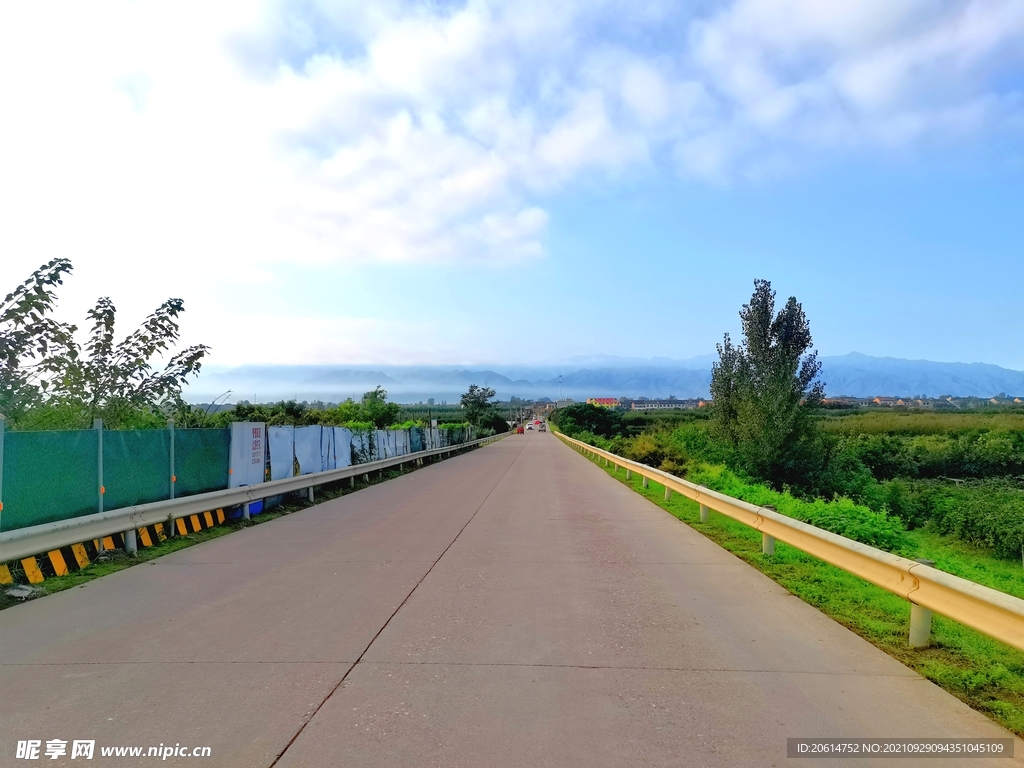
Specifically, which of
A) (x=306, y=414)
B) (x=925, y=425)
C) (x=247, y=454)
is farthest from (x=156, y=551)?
(x=925, y=425)

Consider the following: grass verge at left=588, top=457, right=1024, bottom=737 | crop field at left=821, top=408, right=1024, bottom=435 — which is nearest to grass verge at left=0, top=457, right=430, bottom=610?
grass verge at left=588, top=457, right=1024, bottom=737

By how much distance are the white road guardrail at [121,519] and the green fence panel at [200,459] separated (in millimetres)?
415

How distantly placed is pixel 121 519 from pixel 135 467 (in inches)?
58.4

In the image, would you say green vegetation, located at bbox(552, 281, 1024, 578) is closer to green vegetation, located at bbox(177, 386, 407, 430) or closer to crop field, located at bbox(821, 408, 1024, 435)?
crop field, located at bbox(821, 408, 1024, 435)

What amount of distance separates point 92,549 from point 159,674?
5.68 metres

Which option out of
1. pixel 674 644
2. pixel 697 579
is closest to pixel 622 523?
pixel 697 579

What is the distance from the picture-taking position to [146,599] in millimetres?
7594

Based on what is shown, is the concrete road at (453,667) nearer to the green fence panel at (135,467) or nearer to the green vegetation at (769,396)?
the green fence panel at (135,467)

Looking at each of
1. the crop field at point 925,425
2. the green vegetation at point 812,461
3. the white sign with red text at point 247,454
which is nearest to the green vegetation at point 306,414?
the white sign with red text at point 247,454

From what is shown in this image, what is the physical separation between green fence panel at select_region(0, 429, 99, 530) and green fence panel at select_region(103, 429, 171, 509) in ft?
1.27

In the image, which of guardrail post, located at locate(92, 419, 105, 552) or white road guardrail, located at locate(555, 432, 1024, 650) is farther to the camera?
guardrail post, located at locate(92, 419, 105, 552)

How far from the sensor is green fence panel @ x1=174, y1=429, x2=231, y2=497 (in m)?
12.5

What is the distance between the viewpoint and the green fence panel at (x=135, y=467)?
1065 centimetres

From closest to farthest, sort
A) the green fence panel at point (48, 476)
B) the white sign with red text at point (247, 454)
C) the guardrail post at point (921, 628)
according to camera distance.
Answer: the guardrail post at point (921, 628)
the green fence panel at point (48, 476)
the white sign with red text at point (247, 454)
